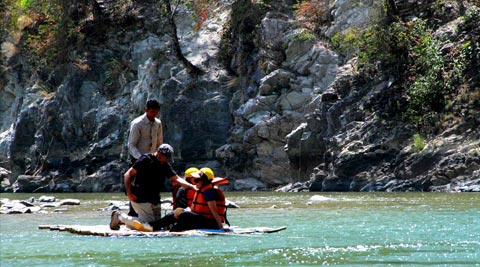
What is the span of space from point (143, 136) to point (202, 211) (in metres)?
1.76

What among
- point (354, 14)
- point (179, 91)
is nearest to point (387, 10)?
point (354, 14)

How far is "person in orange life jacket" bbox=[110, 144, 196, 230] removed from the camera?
1359cm

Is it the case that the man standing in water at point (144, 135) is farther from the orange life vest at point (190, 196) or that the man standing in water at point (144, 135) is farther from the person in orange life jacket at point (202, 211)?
the person in orange life jacket at point (202, 211)

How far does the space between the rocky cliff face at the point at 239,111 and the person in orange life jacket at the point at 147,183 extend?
13385 millimetres

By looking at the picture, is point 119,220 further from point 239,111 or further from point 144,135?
point 239,111

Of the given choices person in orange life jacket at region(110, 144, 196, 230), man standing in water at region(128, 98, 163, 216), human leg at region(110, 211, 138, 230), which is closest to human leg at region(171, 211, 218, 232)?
person in orange life jacket at region(110, 144, 196, 230)

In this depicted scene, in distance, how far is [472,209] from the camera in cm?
1758

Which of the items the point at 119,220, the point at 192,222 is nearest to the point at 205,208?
the point at 192,222

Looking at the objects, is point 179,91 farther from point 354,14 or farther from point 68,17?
point 68,17

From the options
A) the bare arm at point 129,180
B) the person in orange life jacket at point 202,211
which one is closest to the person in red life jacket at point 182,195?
the person in orange life jacket at point 202,211

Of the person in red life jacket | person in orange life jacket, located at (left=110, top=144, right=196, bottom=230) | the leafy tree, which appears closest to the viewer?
person in orange life jacket, located at (left=110, top=144, right=196, bottom=230)

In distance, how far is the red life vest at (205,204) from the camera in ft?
44.2

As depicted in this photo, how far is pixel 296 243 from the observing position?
12.2m

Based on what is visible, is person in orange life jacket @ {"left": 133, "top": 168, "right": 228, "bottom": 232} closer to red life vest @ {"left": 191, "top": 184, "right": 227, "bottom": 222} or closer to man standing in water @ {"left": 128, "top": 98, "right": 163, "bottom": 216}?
red life vest @ {"left": 191, "top": 184, "right": 227, "bottom": 222}
